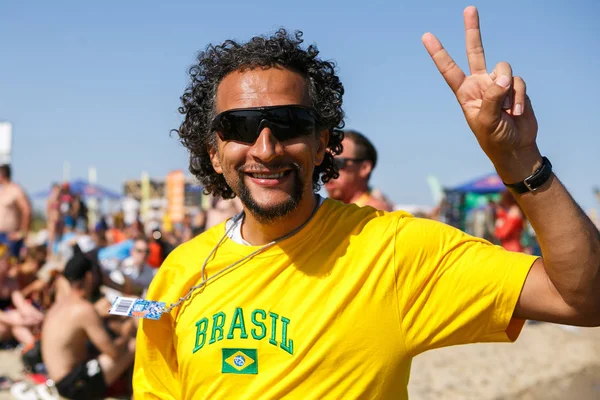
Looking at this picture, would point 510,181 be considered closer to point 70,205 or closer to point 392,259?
point 392,259

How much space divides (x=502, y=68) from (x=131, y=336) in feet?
16.6

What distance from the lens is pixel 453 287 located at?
194 centimetres

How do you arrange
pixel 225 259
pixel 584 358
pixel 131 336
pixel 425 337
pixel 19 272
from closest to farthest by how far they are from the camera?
1. pixel 425 337
2. pixel 225 259
3. pixel 131 336
4. pixel 584 358
5. pixel 19 272

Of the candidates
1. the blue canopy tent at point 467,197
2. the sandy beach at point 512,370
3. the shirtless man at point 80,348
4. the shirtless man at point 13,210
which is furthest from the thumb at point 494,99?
the blue canopy tent at point 467,197

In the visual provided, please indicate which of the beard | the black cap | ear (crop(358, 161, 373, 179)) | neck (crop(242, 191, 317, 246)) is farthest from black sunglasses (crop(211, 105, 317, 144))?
the black cap

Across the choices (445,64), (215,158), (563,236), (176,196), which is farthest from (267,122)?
(176,196)

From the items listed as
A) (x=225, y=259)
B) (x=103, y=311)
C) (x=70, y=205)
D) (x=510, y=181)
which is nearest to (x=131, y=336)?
(x=103, y=311)

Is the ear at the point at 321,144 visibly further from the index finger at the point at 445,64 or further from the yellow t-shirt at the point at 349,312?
the index finger at the point at 445,64

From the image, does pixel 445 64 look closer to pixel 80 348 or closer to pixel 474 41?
pixel 474 41

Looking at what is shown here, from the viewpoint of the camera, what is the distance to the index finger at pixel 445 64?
183 centimetres

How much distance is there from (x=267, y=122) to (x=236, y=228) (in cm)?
49

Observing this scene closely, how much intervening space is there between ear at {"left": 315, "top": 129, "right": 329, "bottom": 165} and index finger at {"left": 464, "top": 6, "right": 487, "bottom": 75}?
28.4 inches

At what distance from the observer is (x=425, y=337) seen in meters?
1.97

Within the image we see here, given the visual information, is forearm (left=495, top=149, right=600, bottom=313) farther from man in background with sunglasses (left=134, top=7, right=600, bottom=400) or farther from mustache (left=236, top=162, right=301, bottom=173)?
mustache (left=236, top=162, right=301, bottom=173)
